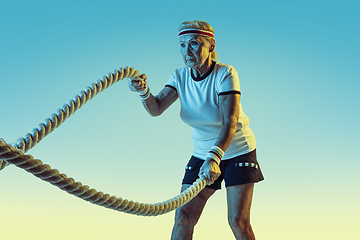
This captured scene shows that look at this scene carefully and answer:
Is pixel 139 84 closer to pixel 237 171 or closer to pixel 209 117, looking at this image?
pixel 209 117

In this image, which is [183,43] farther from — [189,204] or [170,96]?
[189,204]

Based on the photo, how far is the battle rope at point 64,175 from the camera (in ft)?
4.56

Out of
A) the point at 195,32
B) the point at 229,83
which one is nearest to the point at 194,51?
the point at 195,32

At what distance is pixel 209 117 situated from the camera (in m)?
2.19

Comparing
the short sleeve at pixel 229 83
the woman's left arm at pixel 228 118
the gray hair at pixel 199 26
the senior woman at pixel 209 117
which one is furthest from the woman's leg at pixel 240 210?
the gray hair at pixel 199 26

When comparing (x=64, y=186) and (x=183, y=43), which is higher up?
(x=183, y=43)

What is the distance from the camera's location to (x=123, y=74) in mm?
2105

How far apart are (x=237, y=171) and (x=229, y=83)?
0.44 m

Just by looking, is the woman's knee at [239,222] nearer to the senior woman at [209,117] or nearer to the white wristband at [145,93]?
the senior woman at [209,117]

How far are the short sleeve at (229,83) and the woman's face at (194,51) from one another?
0.15 m

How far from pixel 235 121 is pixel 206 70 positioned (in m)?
0.35

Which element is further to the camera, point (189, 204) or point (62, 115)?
point (189, 204)

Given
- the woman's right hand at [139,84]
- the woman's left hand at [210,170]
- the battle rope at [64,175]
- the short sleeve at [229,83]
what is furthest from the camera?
the woman's right hand at [139,84]

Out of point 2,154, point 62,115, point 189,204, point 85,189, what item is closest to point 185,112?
point 189,204
